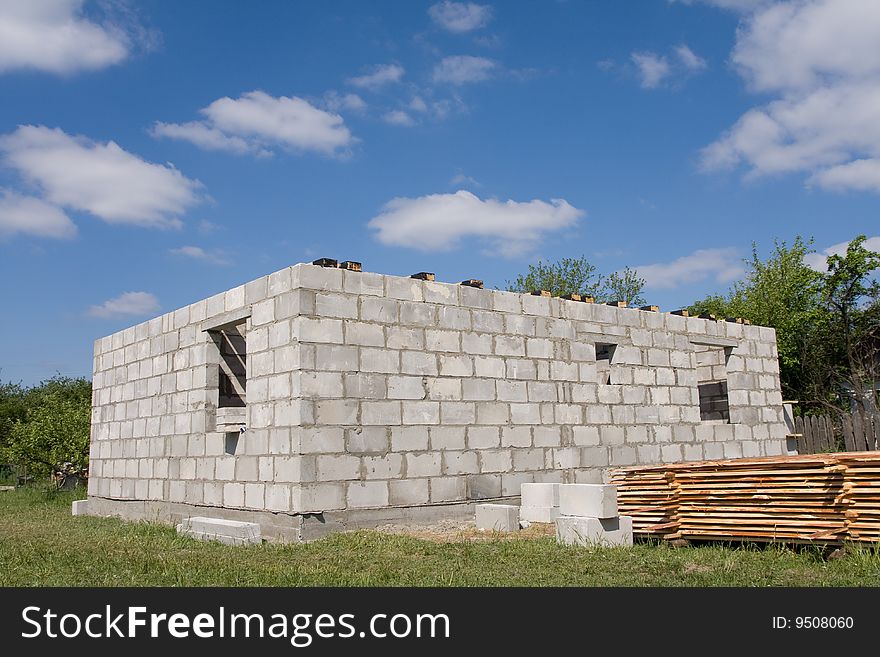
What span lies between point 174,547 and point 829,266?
877 inches

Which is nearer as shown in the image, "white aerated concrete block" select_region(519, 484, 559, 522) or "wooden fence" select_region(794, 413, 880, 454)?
"white aerated concrete block" select_region(519, 484, 559, 522)

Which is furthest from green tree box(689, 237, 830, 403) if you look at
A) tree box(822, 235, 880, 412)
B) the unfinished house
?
the unfinished house

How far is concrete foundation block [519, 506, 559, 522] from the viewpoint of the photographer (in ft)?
35.4

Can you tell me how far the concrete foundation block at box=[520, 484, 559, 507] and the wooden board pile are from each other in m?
A: 1.55

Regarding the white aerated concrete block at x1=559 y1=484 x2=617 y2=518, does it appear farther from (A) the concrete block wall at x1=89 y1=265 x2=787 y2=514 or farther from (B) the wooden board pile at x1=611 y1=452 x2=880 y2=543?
(A) the concrete block wall at x1=89 y1=265 x2=787 y2=514

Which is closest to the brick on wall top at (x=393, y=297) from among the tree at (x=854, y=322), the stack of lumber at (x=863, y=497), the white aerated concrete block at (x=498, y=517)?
the white aerated concrete block at (x=498, y=517)

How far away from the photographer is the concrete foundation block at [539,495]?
1091 cm

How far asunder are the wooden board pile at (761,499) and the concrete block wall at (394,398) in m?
2.67

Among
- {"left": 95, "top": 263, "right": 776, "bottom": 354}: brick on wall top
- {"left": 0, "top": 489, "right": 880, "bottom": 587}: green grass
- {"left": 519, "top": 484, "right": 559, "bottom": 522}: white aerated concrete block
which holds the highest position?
{"left": 95, "top": 263, "right": 776, "bottom": 354}: brick on wall top

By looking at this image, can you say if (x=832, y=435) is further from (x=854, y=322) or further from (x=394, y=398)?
(x=394, y=398)

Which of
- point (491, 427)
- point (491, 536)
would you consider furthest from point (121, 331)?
point (491, 536)

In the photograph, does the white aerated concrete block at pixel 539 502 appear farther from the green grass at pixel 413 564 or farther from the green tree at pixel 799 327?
the green tree at pixel 799 327

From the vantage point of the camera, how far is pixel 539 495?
11078mm
